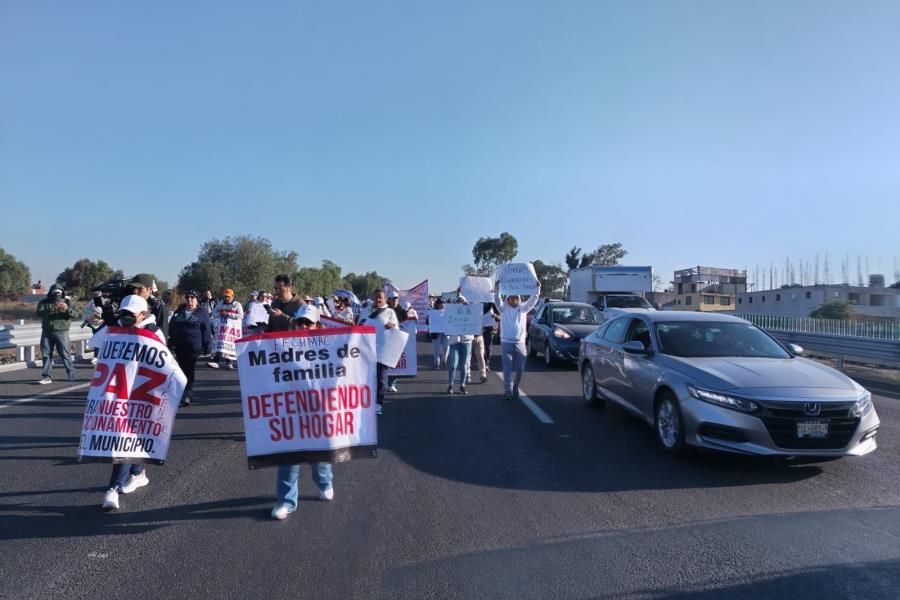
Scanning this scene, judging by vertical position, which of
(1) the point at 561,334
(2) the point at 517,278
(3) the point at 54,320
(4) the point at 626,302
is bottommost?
(1) the point at 561,334

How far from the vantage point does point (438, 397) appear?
10.9 m

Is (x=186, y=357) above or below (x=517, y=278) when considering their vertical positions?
below

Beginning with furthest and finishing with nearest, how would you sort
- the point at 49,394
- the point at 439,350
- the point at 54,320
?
the point at 439,350 → the point at 54,320 → the point at 49,394

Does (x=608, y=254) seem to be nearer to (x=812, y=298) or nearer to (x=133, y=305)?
(x=812, y=298)

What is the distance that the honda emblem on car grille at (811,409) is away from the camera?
581 cm

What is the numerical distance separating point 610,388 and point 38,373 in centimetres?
1271

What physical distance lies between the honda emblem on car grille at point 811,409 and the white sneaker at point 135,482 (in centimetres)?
624

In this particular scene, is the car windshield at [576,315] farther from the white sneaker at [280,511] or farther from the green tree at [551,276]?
the green tree at [551,276]

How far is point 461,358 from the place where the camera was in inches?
451

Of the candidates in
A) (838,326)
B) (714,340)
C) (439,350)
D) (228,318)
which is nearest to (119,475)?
(714,340)

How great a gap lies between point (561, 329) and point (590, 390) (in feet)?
17.0

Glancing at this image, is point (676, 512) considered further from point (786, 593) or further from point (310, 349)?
point (310, 349)

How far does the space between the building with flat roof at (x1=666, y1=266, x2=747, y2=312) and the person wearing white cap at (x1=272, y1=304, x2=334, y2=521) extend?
5163 cm

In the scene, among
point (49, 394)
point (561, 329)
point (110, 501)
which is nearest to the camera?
point (110, 501)
